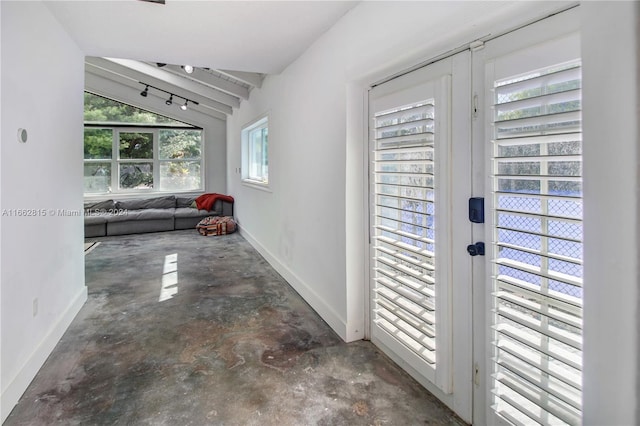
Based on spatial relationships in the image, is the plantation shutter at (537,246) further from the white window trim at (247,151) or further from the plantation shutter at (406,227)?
the white window trim at (247,151)

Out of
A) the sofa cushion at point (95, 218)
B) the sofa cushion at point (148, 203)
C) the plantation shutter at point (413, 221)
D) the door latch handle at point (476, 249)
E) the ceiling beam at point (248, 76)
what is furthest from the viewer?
the sofa cushion at point (148, 203)

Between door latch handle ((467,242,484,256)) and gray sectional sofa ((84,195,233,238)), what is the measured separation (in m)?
6.62

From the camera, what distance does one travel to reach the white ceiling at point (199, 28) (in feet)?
7.60

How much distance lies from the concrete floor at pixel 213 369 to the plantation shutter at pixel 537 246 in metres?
0.54

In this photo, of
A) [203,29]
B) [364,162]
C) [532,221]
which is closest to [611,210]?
[532,221]

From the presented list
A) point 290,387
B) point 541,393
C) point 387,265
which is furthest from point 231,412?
point 541,393

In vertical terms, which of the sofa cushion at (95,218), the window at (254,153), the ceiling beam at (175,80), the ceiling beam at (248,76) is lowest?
the sofa cushion at (95,218)

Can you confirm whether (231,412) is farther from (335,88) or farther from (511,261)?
(335,88)

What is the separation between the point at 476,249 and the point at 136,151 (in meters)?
8.08

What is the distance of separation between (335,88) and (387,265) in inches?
53.8

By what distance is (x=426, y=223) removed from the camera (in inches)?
73.4

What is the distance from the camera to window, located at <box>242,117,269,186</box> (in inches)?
226

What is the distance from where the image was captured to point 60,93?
8.80ft

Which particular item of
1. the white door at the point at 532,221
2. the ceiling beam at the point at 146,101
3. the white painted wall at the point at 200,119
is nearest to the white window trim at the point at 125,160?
the white painted wall at the point at 200,119
